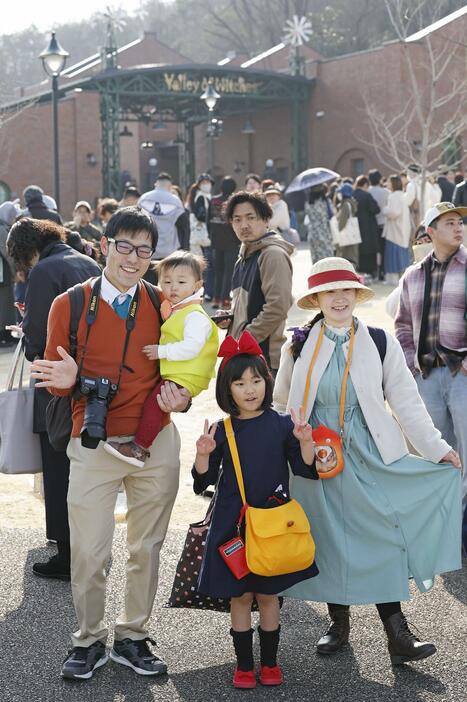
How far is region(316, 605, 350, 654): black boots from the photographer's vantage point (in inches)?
186

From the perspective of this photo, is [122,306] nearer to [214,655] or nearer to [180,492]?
[214,655]

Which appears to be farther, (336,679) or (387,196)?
(387,196)

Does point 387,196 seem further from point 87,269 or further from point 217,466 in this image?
point 217,466

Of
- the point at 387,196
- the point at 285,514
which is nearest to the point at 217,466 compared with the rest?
the point at 285,514

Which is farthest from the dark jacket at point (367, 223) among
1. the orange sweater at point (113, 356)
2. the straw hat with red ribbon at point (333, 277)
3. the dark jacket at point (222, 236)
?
the orange sweater at point (113, 356)

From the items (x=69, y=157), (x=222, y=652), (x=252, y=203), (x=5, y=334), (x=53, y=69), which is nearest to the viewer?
(x=222, y=652)

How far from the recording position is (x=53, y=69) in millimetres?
19906

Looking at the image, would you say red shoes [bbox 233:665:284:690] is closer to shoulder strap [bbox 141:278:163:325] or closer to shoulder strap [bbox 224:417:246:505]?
shoulder strap [bbox 224:417:246:505]

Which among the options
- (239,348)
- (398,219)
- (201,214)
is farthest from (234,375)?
(398,219)

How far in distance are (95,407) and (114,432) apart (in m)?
0.24

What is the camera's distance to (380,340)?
4742 millimetres

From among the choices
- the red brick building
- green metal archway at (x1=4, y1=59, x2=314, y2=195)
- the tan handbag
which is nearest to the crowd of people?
the tan handbag

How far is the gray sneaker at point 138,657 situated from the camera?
448cm

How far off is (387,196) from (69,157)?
29.1 meters
